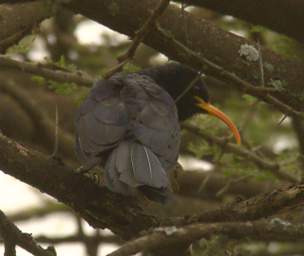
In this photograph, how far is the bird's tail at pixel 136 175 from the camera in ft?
18.2

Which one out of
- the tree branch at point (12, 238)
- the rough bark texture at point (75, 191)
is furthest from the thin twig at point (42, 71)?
the tree branch at point (12, 238)

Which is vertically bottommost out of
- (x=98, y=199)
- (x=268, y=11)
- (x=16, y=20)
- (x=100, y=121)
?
(x=98, y=199)

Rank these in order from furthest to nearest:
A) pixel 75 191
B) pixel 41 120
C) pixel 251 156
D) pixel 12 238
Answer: pixel 41 120
pixel 251 156
pixel 75 191
pixel 12 238

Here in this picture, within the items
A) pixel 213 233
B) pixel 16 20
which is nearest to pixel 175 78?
pixel 16 20

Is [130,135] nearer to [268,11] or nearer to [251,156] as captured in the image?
[268,11]

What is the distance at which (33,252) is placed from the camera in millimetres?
5062

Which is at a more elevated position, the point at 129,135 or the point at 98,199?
the point at 129,135

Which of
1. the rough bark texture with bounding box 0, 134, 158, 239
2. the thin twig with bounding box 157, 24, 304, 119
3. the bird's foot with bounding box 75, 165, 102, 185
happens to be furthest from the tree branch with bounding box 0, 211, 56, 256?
the thin twig with bounding box 157, 24, 304, 119

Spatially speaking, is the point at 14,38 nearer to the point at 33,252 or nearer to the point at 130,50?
the point at 130,50

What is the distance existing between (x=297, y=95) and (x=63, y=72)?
212 cm

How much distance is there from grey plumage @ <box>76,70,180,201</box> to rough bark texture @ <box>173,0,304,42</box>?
986mm

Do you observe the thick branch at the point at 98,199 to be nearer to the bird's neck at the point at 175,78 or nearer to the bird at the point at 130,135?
the bird at the point at 130,135

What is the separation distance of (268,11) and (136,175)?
4.93 ft

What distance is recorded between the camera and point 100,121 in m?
6.24
